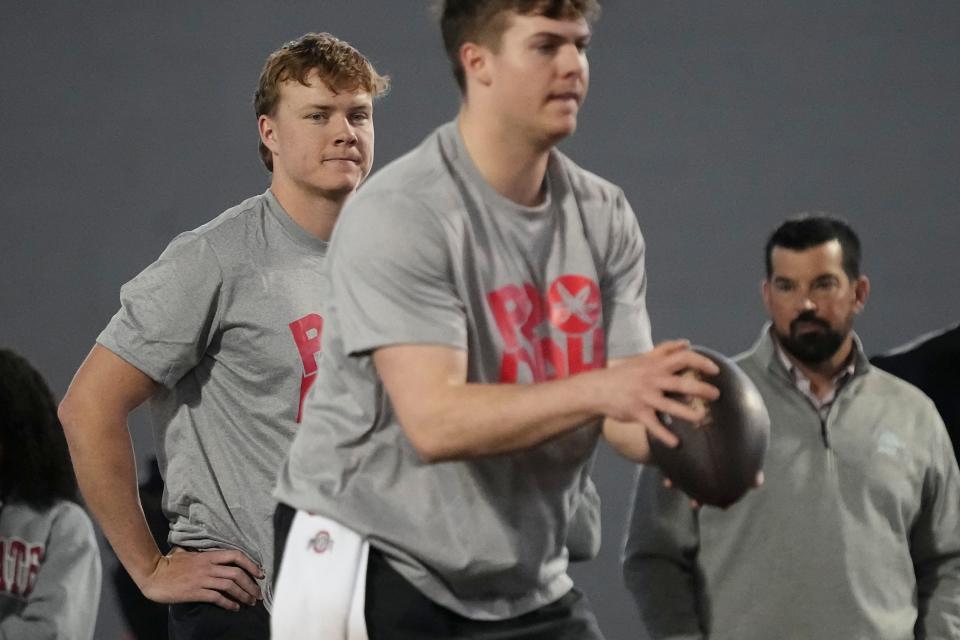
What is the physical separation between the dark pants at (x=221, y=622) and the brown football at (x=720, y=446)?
1.09 meters

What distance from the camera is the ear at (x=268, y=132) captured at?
3141 mm

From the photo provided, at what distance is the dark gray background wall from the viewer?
14.9ft

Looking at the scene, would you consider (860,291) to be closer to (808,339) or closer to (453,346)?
(808,339)

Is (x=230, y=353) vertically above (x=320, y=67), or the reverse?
(x=320, y=67)

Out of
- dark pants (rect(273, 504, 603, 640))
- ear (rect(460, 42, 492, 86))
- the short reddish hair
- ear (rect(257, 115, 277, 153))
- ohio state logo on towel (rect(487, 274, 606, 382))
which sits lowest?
dark pants (rect(273, 504, 603, 640))

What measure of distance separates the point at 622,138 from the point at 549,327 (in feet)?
8.47

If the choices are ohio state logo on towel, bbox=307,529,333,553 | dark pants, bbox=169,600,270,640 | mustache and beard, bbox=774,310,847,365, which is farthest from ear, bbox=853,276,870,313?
ohio state logo on towel, bbox=307,529,333,553

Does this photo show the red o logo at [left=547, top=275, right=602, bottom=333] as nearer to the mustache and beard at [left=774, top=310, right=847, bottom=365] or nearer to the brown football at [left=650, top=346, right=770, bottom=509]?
the brown football at [left=650, top=346, right=770, bottom=509]

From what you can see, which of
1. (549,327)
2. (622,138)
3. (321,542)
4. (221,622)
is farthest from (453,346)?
(622,138)

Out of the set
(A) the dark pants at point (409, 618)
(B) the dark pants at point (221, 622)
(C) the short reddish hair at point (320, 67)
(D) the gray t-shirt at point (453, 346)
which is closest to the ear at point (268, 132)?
(C) the short reddish hair at point (320, 67)

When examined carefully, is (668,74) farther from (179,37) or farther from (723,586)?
(723,586)

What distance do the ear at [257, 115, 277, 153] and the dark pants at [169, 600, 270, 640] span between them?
3.02ft

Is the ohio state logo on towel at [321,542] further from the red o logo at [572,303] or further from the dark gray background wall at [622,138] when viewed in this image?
the dark gray background wall at [622,138]

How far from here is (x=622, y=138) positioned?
4590 millimetres
